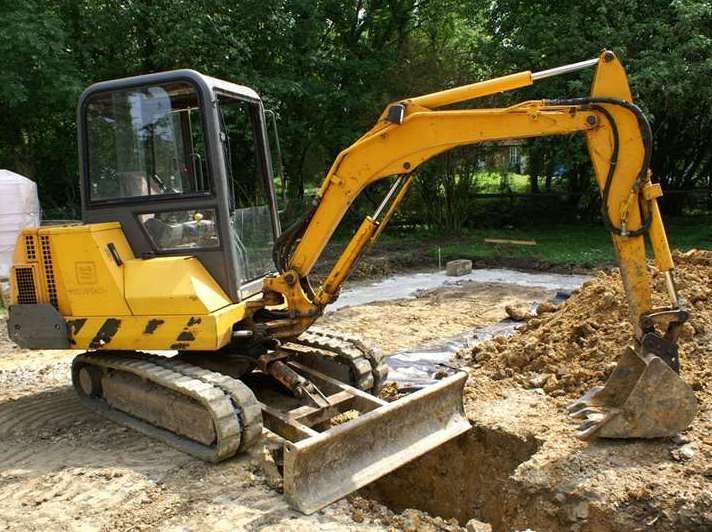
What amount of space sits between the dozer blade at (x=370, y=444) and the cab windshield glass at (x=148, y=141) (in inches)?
80.0

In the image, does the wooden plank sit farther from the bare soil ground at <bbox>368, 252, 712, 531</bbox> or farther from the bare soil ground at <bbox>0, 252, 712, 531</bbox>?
the bare soil ground at <bbox>0, 252, 712, 531</bbox>

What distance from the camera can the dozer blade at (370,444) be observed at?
365 centimetres

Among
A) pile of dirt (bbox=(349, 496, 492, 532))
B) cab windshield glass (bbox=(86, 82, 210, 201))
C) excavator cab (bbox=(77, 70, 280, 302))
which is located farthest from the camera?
cab windshield glass (bbox=(86, 82, 210, 201))

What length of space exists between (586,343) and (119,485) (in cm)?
405

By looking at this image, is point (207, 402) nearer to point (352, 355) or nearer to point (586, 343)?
point (352, 355)

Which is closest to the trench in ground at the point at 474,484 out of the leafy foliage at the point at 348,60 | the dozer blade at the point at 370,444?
the dozer blade at the point at 370,444

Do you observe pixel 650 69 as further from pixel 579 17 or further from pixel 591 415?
pixel 591 415

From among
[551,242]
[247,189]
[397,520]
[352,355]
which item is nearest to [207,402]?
[397,520]

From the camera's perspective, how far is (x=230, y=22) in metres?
13.6

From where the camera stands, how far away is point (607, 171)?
12.7 feet

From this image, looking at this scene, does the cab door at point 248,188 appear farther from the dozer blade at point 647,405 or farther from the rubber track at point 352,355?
the dozer blade at point 647,405

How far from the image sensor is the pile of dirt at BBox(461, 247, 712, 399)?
203 inches

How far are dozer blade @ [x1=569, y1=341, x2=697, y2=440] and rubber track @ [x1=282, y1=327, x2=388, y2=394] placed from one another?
174 centimetres

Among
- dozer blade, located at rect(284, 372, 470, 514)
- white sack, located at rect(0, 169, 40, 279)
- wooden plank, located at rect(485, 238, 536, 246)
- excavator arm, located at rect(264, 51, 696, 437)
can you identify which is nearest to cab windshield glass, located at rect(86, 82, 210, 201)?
excavator arm, located at rect(264, 51, 696, 437)
